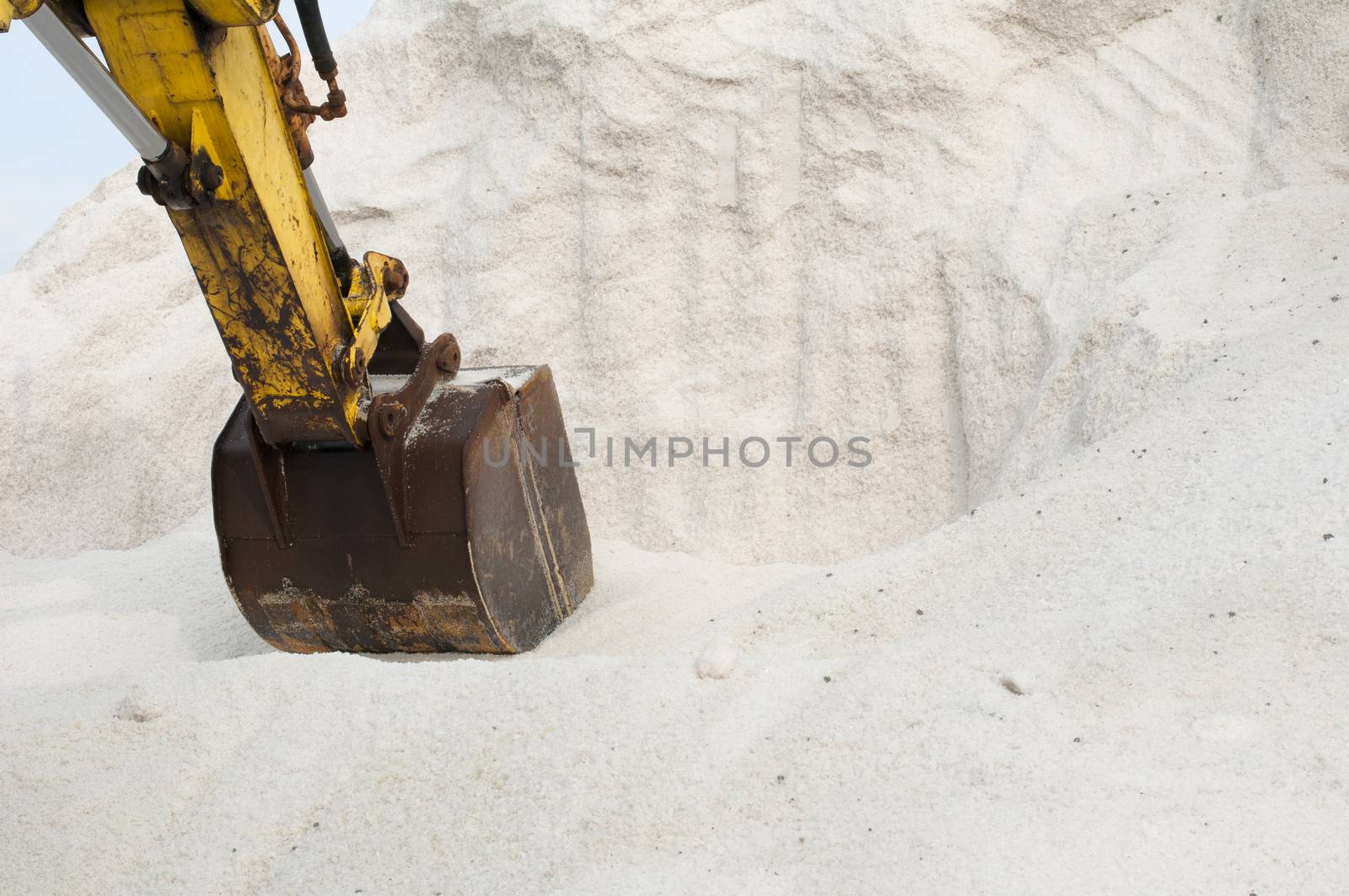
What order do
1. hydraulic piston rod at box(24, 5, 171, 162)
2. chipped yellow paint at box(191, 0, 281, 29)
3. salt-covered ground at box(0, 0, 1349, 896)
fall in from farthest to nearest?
chipped yellow paint at box(191, 0, 281, 29) → hydraulic piston rod at box(24, 5, 171, 162) → salt-covered ground at box(0, 0, 1349, 896)

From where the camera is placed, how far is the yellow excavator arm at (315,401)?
7.91 feet

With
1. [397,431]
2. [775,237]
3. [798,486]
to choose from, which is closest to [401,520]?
[397,431]

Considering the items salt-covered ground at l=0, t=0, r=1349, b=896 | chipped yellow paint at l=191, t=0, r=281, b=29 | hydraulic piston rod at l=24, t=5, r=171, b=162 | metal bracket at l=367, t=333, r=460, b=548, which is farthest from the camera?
metal bracket at l=367, t=333, r=460, b=548

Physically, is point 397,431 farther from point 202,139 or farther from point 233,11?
→ point 233,11

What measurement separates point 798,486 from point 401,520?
1.72m

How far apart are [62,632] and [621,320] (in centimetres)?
232

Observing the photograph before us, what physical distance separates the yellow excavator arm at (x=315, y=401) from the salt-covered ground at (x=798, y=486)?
34 cm

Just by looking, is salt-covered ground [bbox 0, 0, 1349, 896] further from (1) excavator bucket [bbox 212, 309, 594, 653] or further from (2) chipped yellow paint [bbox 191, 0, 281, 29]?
(2) chipped yellow paint [bbox 191, 0, 281, 29]

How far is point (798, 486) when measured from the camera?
4.34 metres

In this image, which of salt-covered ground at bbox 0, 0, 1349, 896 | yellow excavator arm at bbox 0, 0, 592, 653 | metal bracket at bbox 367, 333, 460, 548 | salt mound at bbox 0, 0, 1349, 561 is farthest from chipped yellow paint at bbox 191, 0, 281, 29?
salt mound at bbox 0, 0, 1349, 561

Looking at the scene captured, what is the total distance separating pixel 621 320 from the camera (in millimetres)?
4773

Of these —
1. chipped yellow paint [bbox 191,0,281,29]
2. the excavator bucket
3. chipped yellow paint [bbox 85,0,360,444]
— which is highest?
chipped yellow paint [bbox 191,0,281,29]

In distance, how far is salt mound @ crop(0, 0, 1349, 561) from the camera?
425 cm

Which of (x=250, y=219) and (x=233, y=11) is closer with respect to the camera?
(x=233, y=11)
